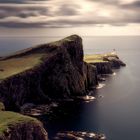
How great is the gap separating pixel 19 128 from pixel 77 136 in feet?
120

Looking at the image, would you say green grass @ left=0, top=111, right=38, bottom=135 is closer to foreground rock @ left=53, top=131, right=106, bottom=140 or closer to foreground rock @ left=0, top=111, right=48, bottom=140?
foreground rock @ left=0, top=111, right=48, bottom=140

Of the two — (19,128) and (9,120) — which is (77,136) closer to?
(9,120)

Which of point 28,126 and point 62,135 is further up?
point 28,126

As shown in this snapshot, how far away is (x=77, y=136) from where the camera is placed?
16175 cm

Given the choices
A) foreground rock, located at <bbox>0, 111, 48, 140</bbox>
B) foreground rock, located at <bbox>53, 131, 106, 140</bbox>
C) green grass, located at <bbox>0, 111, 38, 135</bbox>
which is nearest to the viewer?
foreground rock, located at <bbox>0, 111, 48, 140</bbox>

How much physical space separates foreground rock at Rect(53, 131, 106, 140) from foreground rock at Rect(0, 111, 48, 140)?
70.7ft

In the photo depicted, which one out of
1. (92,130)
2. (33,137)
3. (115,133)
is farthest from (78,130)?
(33,137)

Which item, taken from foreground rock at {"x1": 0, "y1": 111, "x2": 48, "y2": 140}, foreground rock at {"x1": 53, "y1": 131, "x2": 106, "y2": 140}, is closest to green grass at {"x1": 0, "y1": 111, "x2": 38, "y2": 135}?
foreground rock at {"x1": 0, "y1": 111, "x2": 48, "y2": 140}

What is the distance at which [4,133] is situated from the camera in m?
123

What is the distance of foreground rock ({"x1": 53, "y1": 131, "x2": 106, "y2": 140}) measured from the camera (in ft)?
520

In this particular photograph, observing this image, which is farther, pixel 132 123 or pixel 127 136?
pixel 132 123

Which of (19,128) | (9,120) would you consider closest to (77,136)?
(9,120)

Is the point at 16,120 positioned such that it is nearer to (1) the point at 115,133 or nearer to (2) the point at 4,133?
(2) the point at 4,133

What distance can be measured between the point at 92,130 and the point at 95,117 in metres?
26.3
